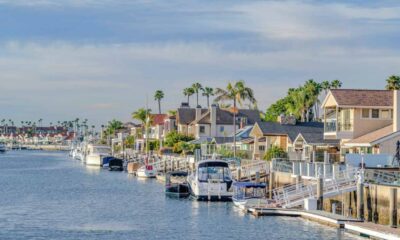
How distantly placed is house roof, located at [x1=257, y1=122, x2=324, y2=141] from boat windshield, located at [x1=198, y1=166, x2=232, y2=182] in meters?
23.3

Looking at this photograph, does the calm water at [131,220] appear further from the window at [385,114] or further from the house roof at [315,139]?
the window at [385,114]

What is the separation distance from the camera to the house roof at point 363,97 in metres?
75.6

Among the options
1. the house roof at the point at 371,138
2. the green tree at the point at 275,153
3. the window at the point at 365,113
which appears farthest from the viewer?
the green tree at the point at 275,153

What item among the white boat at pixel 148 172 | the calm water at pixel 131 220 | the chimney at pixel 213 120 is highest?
the chimney at pixel 213 120

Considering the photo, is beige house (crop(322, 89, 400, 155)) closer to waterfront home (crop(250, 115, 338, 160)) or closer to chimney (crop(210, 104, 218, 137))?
waterfront home (crop(250, 115, 338, 160))

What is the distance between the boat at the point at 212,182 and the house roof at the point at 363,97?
13.0 m

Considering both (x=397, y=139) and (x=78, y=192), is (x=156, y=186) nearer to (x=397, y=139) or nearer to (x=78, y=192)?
(x=78, y=192)

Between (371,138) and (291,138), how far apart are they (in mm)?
23963

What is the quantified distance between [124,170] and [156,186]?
1994 inches

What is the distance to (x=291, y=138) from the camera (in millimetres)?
94625

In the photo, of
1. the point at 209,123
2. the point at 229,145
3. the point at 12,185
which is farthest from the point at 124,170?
the point at 12,185

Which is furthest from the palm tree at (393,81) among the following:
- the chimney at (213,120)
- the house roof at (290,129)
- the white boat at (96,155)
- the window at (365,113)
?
the white boat at (96,155)

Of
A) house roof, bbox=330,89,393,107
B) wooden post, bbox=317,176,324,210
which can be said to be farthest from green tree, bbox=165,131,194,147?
wooden post, bbox=317,176,324,210

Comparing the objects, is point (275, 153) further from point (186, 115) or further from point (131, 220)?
point (186, 115)
